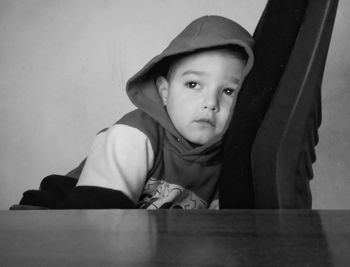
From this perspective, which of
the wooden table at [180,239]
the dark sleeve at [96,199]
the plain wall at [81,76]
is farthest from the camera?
the plain wall at [81,76]

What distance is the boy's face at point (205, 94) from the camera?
944 mm

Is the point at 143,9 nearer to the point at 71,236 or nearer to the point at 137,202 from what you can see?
the point at 137,202

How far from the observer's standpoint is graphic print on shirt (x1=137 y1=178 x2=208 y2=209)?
897mm

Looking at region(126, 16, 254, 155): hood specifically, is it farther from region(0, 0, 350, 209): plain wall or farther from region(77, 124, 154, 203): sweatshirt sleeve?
region(0, 0, 350, 209): plain wall

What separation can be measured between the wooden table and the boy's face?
0.50m

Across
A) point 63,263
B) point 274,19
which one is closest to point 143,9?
point 274,19

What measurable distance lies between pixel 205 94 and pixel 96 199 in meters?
0.29

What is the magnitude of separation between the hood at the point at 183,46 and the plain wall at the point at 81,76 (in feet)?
1.72

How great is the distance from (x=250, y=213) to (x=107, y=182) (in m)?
0.42

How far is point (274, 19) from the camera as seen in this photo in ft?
1.97

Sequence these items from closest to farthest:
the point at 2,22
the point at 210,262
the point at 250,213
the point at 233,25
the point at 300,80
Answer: the point at 210,262
the point at 250,213
the point at 300,80
the point at 233,25
the point at 2,22

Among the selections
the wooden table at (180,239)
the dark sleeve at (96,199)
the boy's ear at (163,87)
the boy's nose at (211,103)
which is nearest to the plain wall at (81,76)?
the boy's ear at (163,87)

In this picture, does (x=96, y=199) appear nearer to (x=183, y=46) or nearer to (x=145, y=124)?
(x=145, y=124)

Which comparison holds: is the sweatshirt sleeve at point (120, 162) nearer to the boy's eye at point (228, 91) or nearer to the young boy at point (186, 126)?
the young boy at point (186, 126)
